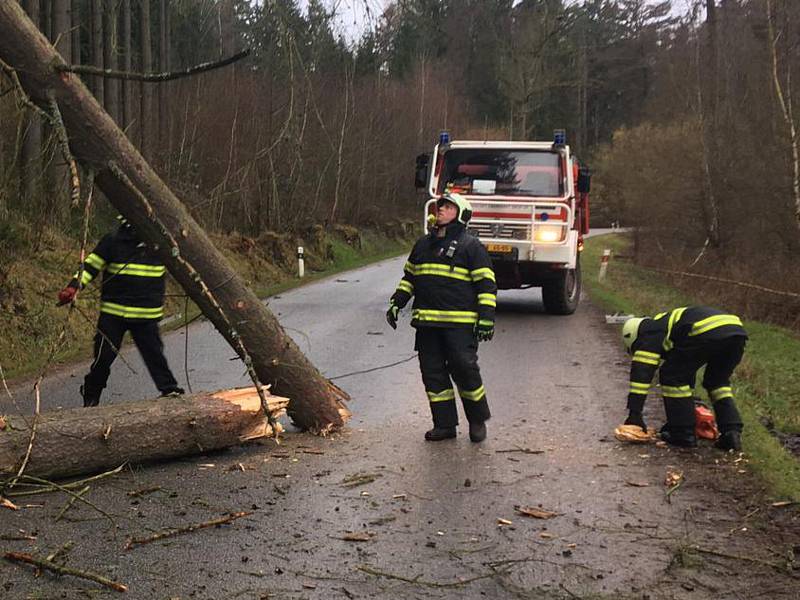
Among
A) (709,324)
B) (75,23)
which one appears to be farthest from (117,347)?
(75,23)

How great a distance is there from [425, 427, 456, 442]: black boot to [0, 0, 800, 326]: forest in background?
6.98 ft

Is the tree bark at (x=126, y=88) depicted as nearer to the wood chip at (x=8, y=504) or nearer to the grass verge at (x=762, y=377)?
the grass verge at (x=762, y=377)

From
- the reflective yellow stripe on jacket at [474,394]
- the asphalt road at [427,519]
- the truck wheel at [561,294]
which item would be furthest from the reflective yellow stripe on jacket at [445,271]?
the truck wheel at [561,294]

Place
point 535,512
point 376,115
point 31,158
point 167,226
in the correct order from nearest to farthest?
1. point 535,512
2. point 167,226
3. point 31,158
4. point 376,115

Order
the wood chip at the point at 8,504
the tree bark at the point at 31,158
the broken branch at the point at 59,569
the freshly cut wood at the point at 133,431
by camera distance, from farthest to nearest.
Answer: the tree bark at the point at 31,158 < the freshly cut wood at the point at 133,431 < the wood chip at the point at 8,504 < the broken branch at the point at 59,569

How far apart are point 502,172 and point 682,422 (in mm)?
8109

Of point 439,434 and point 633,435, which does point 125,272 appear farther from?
point 633,435

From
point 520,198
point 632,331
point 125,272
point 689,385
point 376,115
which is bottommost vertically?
point 689,385

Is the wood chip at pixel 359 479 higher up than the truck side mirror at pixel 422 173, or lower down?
lower down

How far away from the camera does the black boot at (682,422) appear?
6.25 m

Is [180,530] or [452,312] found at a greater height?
[452,312]

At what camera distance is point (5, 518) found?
458 centimetres

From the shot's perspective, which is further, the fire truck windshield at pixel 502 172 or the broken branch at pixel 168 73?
the fire truck windshield at pixel 502 172

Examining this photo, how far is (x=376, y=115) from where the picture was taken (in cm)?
3094
